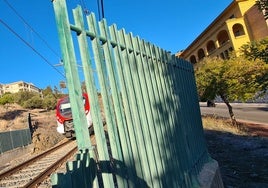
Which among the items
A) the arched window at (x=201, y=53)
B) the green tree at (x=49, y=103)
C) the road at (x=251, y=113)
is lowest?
the road at (x=251, y=113)

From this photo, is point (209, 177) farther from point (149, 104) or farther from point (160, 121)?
point (149, 104)

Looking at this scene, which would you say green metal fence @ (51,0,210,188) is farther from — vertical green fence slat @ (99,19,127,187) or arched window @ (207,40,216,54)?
arched window @ (207,40,216,54)

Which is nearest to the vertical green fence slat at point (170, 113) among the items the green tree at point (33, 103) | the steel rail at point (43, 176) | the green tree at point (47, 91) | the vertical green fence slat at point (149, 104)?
the vertical green fence slat at point (149, 104)

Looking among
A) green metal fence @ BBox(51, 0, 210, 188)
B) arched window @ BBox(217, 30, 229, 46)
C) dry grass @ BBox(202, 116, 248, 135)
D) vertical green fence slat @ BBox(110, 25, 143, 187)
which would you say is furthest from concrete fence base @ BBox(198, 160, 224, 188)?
arched window @ BBox(217, 30, 229, 46)

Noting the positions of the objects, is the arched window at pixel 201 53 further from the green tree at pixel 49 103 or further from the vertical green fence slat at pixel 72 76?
the vertical green fence slat at pixel 72 76

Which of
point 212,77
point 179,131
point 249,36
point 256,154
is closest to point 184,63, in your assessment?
point 179,131

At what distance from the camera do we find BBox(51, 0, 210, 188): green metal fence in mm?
2793

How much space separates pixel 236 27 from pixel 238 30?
53 cm

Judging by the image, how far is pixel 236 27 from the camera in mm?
52375

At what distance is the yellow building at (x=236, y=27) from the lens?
47.9 m

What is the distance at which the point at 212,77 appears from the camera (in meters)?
27.1

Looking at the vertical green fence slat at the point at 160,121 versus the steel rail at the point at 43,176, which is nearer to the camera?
the vertical green fence slat at the point at 160,121

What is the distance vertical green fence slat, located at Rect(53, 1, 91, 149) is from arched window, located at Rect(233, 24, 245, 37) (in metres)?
51.4

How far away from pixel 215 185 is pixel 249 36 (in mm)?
47413
